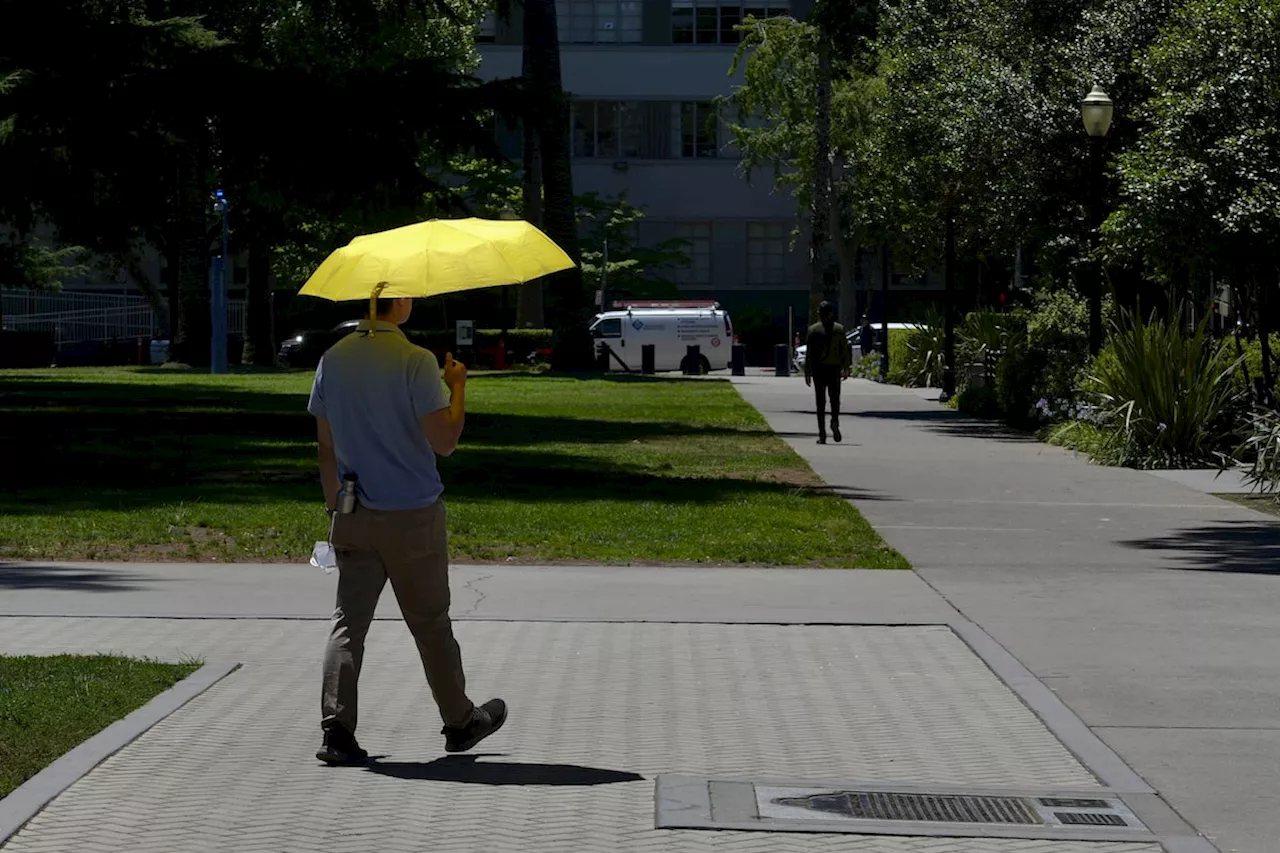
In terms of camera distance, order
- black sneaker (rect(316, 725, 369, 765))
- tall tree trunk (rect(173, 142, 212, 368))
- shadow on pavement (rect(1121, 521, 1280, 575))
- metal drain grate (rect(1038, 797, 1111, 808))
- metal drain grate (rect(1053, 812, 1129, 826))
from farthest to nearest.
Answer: tall tree trunk (rect(173, 142, 212, 368)) < shadow on pavement (rect(1121, 521, 1280, 575)) < black sneaker (rect(316, 725, 369, 765)) < metal drain grate (rect(1038, 797, 1111, 808)) < metal drain grate (rect(1053, 812, 1129, 826))

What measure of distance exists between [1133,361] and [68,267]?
65841 mm

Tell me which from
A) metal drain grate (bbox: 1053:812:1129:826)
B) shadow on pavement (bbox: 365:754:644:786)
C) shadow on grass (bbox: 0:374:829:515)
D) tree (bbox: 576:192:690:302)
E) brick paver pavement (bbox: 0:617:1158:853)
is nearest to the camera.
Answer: brick paver pavement (bbox: 0:617:1158:853)

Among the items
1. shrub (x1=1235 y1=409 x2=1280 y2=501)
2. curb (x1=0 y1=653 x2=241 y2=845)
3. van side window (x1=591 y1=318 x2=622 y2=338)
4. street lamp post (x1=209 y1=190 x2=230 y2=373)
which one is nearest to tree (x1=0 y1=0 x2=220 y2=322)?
shrub (x1=1235 y1=409 x2=1280 y2=501)

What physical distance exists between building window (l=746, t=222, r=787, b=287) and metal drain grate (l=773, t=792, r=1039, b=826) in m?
80.2

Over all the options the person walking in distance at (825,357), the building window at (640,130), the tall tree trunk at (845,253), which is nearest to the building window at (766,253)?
the building window at (640,130)

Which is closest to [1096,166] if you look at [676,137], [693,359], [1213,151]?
[1213,151]

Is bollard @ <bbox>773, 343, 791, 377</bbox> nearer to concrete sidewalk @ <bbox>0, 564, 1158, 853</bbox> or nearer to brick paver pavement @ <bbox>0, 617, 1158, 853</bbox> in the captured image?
concrete sidewalk @ <bbox>0, 564, 1158, 853</bbox>

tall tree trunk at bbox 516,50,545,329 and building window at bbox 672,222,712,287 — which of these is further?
building window at bbox 672,222,712,287

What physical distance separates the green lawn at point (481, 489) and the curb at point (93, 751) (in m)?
4.95

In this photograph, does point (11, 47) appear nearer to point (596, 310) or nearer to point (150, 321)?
point (596, 310)

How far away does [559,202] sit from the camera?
166ft

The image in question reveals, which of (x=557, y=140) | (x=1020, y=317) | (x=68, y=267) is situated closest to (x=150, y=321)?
(x=68, y=267)

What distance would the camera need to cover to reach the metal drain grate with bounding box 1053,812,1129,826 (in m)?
6.90

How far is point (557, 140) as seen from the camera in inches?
1970
